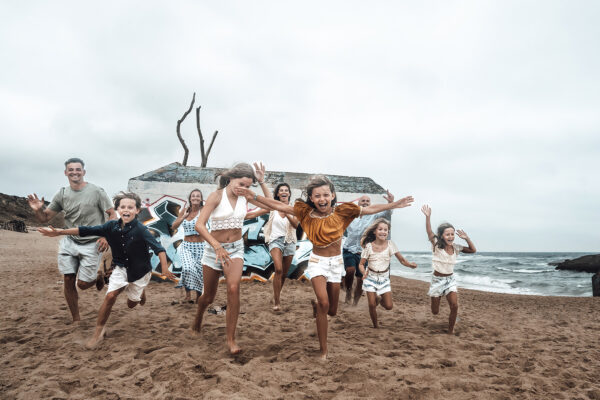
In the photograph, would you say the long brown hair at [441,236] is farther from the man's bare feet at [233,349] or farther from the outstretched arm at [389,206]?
the man's bare feet at [233,349]

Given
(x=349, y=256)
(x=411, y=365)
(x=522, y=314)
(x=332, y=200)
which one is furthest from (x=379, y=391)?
(x=522, y=314)

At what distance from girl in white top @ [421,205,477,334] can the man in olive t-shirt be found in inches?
182

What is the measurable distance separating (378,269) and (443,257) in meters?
0.97

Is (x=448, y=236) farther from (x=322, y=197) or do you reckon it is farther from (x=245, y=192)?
(x=245, y=192)

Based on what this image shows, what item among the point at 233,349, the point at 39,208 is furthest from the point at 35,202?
the point at 233,349

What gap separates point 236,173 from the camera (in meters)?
4.12

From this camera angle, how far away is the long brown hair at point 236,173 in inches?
162

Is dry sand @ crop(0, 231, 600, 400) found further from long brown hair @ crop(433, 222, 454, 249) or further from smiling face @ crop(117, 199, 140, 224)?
smiling face @ crop(117, 199, 140, 224)

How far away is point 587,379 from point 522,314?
4.30m

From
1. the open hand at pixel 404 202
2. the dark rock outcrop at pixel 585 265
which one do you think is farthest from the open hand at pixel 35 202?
the dark rock outcrop at pixel 585 265

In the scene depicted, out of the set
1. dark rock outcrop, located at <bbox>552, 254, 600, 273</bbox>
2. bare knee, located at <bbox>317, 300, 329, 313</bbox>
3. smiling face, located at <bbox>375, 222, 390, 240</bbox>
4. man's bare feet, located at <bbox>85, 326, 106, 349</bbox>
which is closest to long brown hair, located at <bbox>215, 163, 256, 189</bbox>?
bare knee, located at <bbox>317, 300, 329, 313</bbox>

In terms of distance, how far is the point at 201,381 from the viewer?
9.57 feet

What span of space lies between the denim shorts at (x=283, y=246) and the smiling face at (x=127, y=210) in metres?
2.49

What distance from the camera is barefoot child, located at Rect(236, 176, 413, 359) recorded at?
12.3ft
